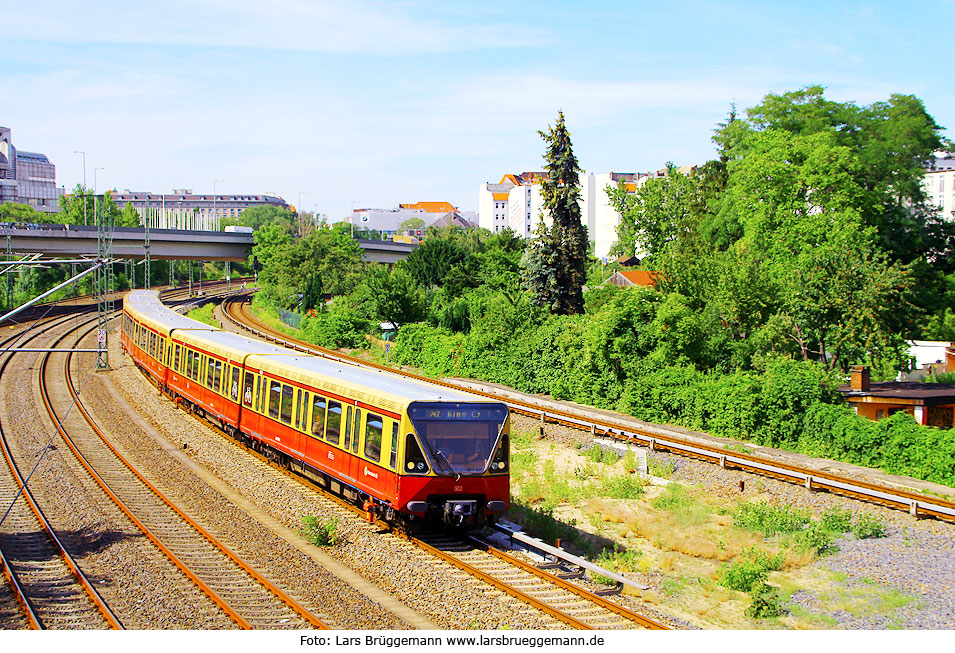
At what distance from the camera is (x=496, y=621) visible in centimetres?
1166

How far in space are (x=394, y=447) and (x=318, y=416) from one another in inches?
145

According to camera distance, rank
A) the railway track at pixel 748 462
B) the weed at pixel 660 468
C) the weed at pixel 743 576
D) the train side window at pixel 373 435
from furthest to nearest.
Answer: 1. the weed at pixel 660 468
2. the railway track at pixel 748 462
3. the train side window at pixel 373 435
4. the weed at pixel 743 576

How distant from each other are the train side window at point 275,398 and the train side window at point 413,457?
649cm

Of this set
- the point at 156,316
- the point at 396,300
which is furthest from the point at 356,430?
the point at 396,300

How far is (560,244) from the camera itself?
146 feet

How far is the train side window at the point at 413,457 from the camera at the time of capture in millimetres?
14680

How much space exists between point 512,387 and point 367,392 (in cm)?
2131

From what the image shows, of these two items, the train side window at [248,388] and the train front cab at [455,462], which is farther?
the train side window at [248,388]

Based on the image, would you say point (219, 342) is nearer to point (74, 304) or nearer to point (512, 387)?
point (512, 387)

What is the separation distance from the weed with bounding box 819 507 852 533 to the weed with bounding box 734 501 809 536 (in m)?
0.38

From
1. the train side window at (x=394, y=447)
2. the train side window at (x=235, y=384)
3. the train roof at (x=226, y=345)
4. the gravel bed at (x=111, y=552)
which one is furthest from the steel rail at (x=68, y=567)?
the train roof at (x=226, y=345)

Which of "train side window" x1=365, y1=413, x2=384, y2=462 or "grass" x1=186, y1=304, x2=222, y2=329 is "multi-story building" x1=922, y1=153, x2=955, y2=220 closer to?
"grass" x1=186, y1=304, x2=222, y2=329

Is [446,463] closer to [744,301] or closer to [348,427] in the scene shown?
[348,427]

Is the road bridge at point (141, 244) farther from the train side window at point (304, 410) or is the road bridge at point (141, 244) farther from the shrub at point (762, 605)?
the shrub at point (762, 605)
